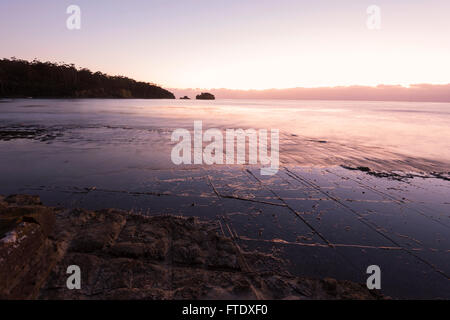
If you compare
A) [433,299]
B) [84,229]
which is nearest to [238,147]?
[84,229]

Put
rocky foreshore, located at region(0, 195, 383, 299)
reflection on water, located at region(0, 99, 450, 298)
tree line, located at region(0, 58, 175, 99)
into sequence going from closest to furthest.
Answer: rocky foreshore, located at region(0, 195, 383, 299) → reflection on water, located at region(0, 99, 450, 298) → tree line, located at region(0, 58, 175, 99)

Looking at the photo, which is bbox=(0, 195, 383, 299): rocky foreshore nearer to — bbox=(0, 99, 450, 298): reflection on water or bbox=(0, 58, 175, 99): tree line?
bbox=(0, 99, 450, 298): reflection on water

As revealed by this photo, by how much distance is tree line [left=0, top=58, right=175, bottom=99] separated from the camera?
95.6m

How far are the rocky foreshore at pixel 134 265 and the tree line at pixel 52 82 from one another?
118334 millimetres

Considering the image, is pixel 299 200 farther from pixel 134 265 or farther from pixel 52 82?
pixel 52 82

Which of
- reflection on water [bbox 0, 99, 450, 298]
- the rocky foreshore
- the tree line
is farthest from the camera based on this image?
the tree line

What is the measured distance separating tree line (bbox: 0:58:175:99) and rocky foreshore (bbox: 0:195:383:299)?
118334 mm

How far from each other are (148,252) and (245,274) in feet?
4.84

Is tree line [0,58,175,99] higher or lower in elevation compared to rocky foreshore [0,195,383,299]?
higher

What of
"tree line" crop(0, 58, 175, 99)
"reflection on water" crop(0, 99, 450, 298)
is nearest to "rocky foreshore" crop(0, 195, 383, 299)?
"reflection on water" crop(0, 99, 450, 298)

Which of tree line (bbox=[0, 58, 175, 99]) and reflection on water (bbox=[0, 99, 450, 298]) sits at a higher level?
tree line (bbox=[0, 58, 175, 99])

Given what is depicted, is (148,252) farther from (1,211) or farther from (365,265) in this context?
(365,265)

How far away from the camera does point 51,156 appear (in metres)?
9.25

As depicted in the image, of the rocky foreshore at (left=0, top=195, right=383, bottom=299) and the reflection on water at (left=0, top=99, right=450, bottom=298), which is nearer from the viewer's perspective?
the rocky foreshore at (left=0, top=195, right=383, bottom=299)
